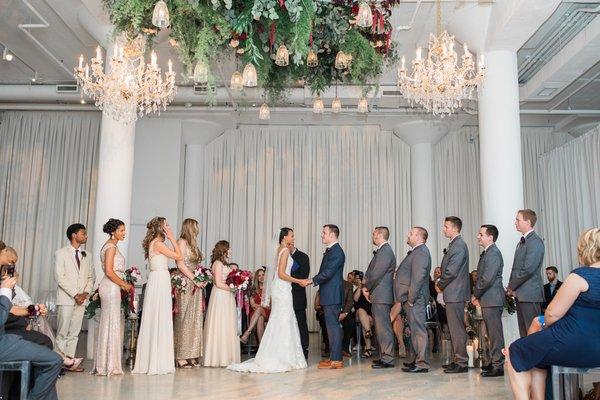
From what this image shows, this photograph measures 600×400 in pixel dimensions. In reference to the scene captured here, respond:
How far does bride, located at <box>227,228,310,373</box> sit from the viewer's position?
264 inches

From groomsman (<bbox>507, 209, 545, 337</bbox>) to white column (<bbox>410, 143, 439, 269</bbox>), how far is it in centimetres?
672

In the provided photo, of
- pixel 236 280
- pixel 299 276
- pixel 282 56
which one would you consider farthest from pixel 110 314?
pixel 282 56

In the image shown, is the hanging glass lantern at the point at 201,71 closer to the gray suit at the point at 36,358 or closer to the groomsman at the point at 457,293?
the gray suit at the point at 36,358

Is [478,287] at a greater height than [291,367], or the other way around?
[478,287]

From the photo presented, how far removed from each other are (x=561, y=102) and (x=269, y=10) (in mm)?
10308

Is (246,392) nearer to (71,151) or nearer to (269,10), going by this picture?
(269,10)

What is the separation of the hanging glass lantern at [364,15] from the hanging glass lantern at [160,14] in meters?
1.07

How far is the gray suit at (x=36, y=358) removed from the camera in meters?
3.95

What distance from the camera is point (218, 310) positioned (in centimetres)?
718

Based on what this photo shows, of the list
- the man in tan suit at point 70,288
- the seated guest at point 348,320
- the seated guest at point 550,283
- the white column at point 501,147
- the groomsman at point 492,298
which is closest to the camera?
the groomsman at point 492,298

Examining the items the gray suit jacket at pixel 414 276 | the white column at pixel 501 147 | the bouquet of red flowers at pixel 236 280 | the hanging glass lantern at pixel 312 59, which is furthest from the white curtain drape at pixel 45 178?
the hanging glass lantern at pixel 312 59

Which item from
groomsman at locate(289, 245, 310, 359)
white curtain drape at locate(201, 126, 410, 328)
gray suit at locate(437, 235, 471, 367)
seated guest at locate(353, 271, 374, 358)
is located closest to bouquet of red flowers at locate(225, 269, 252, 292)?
groomsman at locate(289, 245, 310, 359)

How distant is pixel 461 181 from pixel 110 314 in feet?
31.7

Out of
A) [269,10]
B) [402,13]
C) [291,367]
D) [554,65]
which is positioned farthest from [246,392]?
[554,65]
